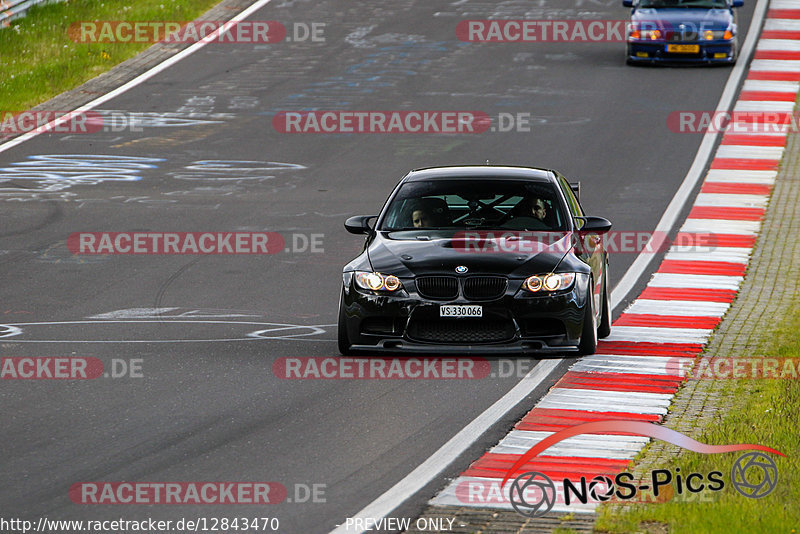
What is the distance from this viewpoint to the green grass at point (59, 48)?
1051 inches

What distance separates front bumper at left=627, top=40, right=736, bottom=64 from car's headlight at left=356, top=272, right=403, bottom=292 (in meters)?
18.7

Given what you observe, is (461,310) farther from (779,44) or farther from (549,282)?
(779,44)

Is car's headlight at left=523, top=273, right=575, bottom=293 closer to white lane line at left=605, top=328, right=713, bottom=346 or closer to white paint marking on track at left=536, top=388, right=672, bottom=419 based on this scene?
white paint marking on track at left=536, top=388, right=672, bottom=419

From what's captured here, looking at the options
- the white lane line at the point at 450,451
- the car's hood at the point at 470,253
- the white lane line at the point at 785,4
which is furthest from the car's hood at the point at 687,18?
the white lane line at the point at 450,451

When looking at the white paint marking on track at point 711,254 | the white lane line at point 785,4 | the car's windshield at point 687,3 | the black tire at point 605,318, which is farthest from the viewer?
the white lane line at point 785,4

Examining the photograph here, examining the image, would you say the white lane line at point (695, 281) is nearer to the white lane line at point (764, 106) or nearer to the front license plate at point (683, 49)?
the white lane line at point (764, 106)

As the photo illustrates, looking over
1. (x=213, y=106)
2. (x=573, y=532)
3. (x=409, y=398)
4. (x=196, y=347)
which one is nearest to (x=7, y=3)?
(x=213, y=106)

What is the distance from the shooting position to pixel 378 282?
1155 cm

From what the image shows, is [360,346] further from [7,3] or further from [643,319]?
[7,3]

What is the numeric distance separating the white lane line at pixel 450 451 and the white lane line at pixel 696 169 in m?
3.86

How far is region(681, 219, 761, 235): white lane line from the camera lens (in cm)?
1872

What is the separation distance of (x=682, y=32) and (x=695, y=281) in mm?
13699

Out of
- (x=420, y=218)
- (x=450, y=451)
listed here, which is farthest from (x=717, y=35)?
(x=450, y=451)

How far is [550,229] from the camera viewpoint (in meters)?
12.5
